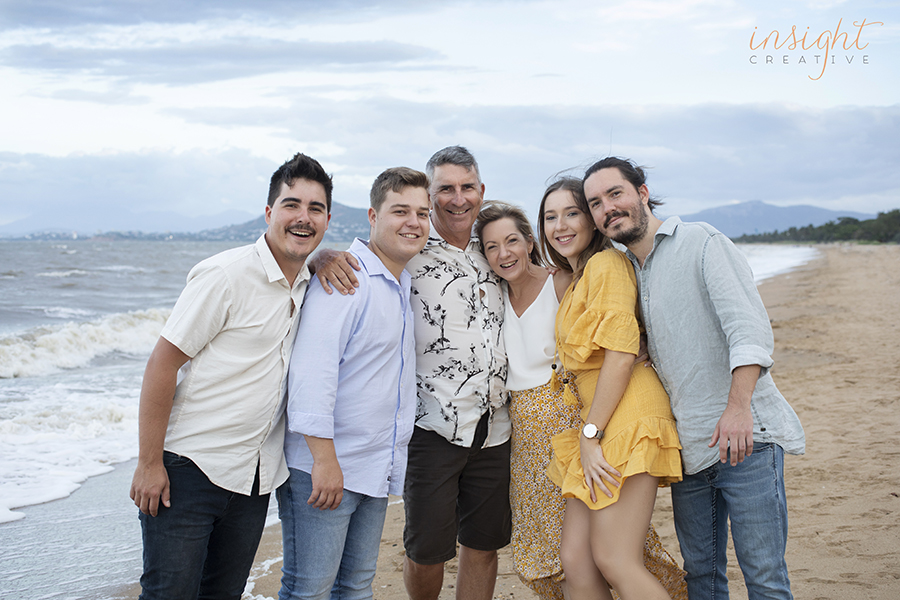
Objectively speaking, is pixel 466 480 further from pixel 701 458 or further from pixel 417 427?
pixel 701 458

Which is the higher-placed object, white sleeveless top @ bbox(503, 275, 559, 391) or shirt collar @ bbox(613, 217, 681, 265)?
shirt collar @ bbox(613, 217, 681, 265)

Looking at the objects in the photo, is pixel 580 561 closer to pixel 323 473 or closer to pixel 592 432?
pixel 592 432

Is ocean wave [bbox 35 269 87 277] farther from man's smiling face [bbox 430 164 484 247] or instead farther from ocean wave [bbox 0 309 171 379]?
man's smiling face [bbox 430 164 484 247]

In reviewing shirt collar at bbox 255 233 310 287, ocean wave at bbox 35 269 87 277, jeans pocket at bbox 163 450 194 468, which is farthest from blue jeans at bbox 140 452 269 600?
ocean wave at bbox 35 269 87 277

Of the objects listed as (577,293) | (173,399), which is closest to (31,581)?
(173,399)

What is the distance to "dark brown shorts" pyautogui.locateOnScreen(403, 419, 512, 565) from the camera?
3.46 metres

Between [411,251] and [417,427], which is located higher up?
[411,251]

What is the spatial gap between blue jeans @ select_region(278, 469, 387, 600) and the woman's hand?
38.2 inches

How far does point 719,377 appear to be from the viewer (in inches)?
106

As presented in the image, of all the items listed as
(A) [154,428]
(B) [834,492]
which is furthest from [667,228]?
(B) [834,492]

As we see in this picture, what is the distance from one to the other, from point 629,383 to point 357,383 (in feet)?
4.08

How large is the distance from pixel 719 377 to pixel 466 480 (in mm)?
1563

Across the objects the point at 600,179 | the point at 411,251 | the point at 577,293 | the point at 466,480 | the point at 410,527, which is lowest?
the point at 410,527

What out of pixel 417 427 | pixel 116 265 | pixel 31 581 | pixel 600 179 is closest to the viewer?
pixel 600 179
